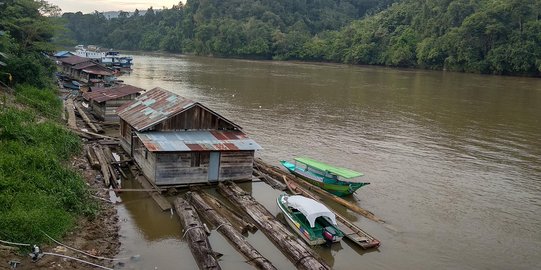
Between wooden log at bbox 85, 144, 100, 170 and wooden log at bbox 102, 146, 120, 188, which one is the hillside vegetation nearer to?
wooden log at bbox 85, 144, 100, 170

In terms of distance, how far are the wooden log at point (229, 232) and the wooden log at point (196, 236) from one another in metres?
0.58

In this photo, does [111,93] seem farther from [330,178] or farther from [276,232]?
[276,232]

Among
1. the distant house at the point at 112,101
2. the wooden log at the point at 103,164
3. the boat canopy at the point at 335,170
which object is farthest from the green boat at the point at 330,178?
the distant house at the point at 112,101

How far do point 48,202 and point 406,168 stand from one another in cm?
2226

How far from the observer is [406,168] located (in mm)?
31484

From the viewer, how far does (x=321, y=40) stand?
150 m

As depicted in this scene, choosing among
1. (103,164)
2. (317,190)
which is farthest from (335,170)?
(103,164)

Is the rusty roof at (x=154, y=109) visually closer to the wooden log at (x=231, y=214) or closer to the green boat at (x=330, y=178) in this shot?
the green boat at (x=330, y=178)

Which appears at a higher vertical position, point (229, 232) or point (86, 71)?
point (86, 71)

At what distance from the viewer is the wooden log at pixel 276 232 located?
1659cm

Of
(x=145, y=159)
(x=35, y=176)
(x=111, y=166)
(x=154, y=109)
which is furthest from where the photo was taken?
(x=154, y=109)

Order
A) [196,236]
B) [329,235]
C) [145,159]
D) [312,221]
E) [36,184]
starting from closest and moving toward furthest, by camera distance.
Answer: [196,236], [36,184], [329,235], [312,221], [145,159]

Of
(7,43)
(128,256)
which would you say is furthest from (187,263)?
(7,43)

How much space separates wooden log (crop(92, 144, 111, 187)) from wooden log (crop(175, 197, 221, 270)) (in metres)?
4.34
